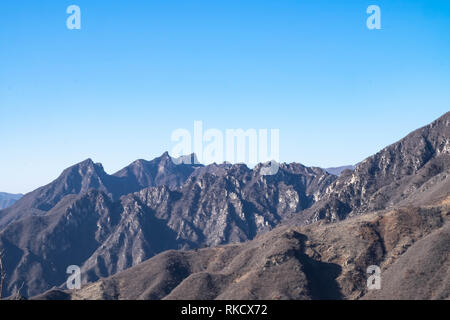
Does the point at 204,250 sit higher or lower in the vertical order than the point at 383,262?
lower

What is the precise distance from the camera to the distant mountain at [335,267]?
86062 millimetres

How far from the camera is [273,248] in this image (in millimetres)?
115250

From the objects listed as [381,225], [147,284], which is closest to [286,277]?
[381,225]

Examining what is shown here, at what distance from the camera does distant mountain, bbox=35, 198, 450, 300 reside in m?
86.1

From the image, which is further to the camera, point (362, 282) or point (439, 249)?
point (362, 282)

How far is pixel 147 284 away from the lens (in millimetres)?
135000

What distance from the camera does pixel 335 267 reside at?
344 ft
